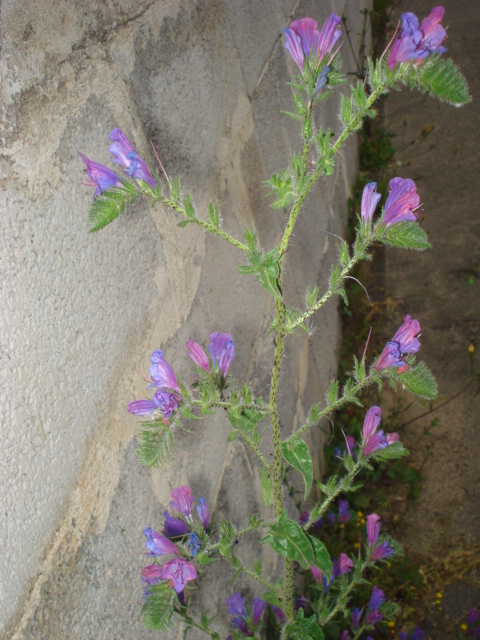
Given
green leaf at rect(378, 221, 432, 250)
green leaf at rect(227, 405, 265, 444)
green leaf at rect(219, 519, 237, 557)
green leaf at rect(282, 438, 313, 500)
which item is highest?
green leaf at rect(378, 221, 432, 250)

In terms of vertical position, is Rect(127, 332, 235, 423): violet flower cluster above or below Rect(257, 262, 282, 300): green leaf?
below

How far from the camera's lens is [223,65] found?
1.53m

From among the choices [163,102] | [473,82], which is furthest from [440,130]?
[163,102]

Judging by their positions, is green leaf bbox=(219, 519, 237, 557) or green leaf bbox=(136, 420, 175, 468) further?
green leaf bbox=(219, 519, 237, 557)

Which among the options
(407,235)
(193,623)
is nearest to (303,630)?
(193,623)

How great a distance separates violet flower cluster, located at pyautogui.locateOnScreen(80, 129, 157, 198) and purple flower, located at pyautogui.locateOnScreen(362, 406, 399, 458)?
0.68 m

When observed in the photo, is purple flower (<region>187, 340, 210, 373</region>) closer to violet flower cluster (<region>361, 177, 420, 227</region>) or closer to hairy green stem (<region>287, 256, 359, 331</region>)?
hairy green stem (<region>287, 256, 359, 331</region>)

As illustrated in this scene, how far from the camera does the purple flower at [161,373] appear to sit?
38.8 inches

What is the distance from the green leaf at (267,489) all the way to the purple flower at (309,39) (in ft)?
2.47

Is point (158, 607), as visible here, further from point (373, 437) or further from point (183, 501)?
point (373, 437)

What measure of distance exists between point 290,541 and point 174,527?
0.73 feet

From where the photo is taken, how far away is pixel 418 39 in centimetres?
80

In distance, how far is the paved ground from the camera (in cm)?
241

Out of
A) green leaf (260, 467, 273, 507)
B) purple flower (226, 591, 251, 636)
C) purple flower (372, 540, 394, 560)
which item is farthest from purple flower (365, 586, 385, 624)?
green leaf (260, 467, 273, 507)
